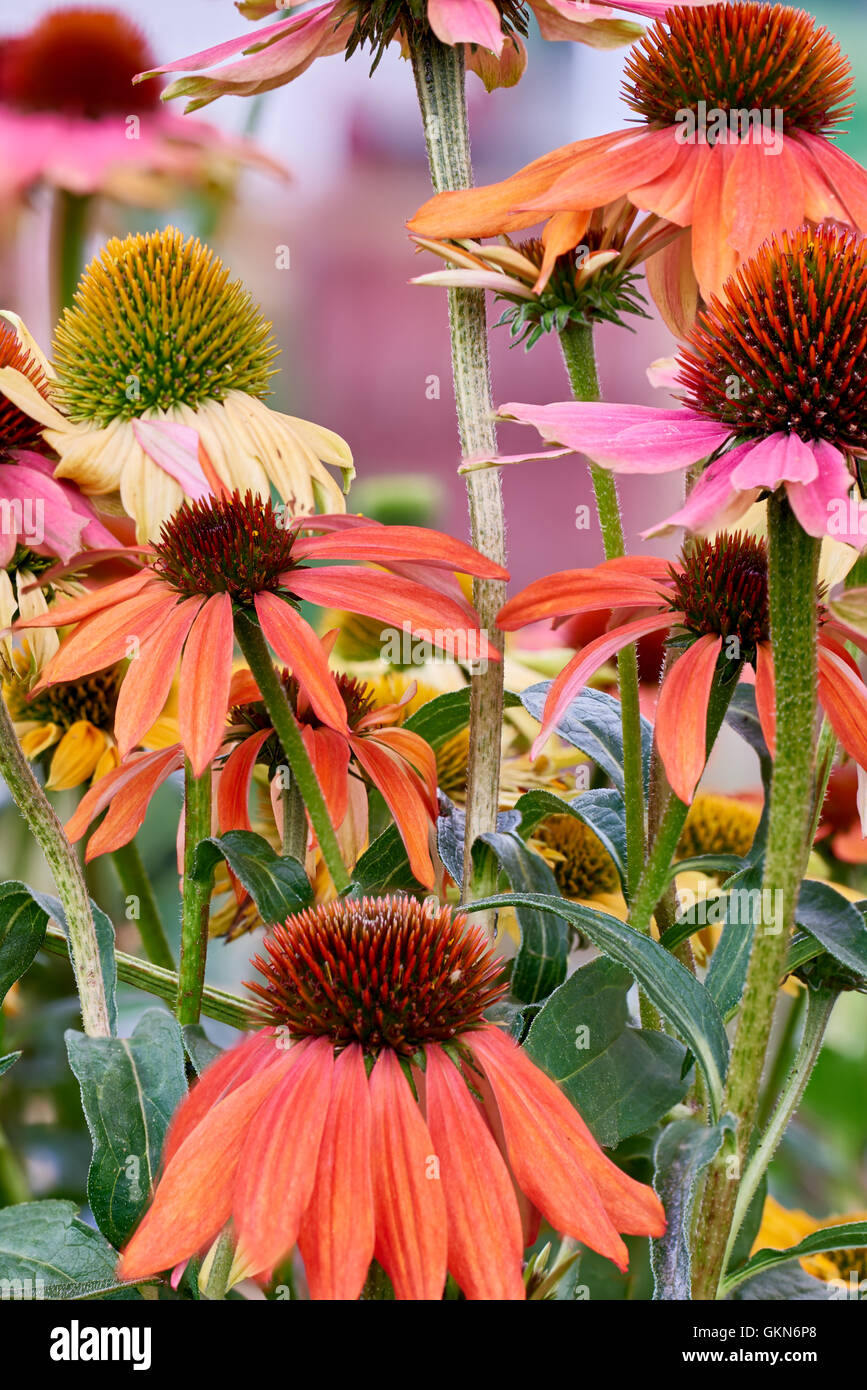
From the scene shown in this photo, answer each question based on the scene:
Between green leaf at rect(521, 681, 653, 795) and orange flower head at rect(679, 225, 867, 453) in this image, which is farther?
green leaf at rect(521, 681, 653, 795)

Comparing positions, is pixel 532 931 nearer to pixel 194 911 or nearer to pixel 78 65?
pixel 194 911

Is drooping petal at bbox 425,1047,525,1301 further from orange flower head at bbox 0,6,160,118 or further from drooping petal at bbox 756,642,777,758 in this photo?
orange flower head at bbox 0,6,160,118

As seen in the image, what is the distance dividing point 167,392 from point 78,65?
45 centimetres

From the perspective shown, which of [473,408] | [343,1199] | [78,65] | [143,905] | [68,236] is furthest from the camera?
[78,65]

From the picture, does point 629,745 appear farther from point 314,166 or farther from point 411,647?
point 314,166

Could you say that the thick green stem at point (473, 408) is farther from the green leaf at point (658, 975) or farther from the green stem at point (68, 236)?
the green stem at point (68, 236)

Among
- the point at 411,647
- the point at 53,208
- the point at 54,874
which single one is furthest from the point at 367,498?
the point at 54,874

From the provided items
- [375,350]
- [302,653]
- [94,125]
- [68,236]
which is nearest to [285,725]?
[302,653]

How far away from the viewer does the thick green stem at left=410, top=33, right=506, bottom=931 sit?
0.38m

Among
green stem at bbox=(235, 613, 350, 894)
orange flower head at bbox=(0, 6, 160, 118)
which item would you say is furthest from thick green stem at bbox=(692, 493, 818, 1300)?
orange flower head at bbox=(0, 6, 160, 118)

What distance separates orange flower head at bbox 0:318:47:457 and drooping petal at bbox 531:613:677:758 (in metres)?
0.17

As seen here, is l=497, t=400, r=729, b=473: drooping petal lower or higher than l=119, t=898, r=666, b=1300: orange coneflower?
higher

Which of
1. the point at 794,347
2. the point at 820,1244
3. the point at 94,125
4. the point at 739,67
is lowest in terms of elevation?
the point at 820,1244

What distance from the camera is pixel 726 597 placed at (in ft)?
1.15
